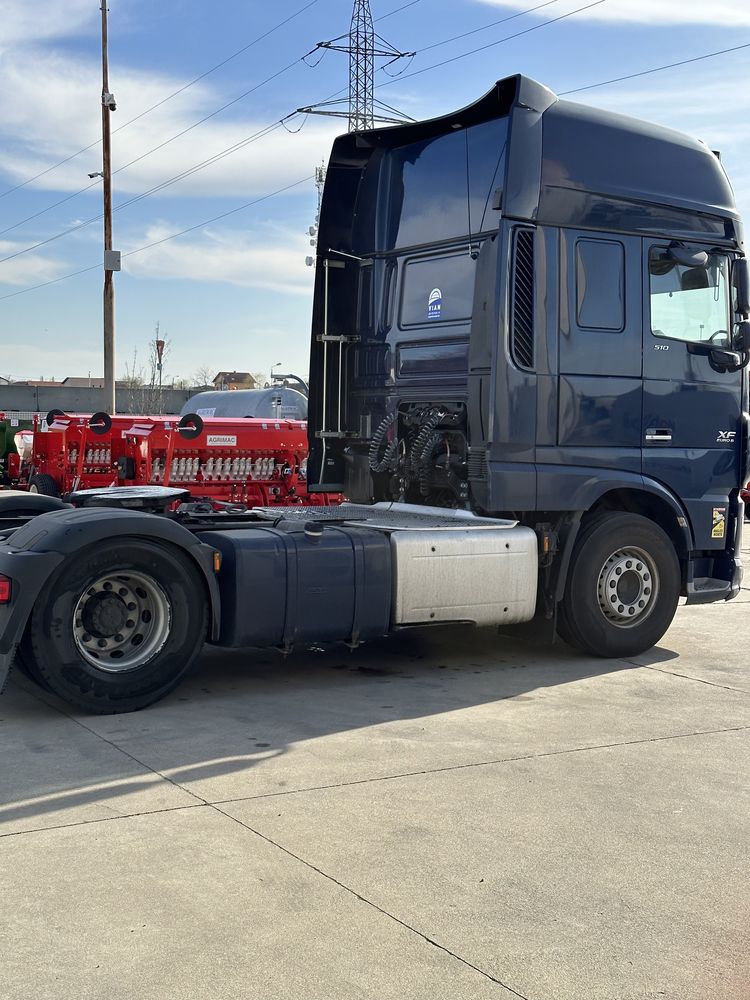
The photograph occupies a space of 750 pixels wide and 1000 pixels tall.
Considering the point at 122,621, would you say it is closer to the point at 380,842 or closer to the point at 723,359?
the point at 380,842

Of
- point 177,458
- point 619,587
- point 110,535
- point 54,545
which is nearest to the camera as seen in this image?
point 54,545

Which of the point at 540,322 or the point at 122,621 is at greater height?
the point at 540,322

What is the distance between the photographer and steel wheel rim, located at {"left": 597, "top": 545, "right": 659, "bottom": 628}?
8812 mm

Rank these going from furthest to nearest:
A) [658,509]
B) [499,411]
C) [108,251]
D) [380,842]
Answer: [108,251], [658,509], [499,411], [380,842]

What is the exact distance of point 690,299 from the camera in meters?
9.10

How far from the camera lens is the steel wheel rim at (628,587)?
881 centimetres

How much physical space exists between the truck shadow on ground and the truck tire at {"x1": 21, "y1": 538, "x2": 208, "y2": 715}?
0.59 ft

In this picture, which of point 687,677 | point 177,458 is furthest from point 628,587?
point 177,458

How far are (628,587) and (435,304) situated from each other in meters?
2.54

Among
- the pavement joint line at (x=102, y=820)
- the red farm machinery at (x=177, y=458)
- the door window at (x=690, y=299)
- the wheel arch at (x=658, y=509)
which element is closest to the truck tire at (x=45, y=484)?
the red farm machinery at (x=177, y=458)

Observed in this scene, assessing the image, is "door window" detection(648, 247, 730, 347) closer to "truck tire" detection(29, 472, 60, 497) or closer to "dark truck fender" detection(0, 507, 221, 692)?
"dark truck fender" detection(0, 507, 221, 692)

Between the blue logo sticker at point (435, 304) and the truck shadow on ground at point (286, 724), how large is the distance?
8.26ft

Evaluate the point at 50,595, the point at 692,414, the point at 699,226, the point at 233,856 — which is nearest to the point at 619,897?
the point at 233,856

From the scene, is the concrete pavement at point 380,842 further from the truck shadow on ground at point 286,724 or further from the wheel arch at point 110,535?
the wheel arch at point 110,535
